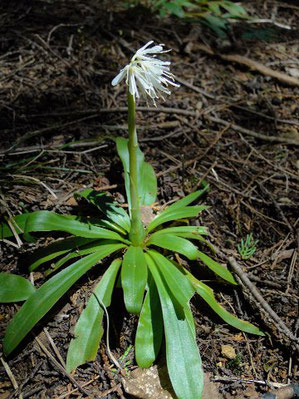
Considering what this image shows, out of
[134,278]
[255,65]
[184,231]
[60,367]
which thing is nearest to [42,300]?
[60,367]

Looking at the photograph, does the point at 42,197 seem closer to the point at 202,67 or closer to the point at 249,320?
the point at 249,320

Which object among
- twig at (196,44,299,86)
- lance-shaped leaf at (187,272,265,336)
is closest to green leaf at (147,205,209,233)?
lance-shaped leaf at (187,272,265,336)

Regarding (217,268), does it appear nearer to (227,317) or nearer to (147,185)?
(227,317)

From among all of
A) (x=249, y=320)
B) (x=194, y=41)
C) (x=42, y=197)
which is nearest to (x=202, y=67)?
(x=194, y=41)

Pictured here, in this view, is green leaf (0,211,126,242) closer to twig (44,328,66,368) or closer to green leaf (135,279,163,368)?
green leaf (135,279,163,368)

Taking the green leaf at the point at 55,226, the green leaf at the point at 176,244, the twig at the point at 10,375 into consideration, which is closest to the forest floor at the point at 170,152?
the twig at the point at 10,375

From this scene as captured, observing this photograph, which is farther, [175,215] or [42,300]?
[175,215]
